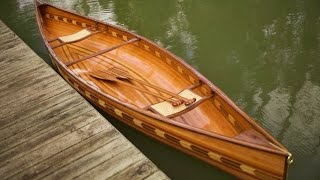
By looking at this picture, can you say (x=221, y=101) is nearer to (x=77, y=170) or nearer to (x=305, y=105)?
(x=305, y=105)

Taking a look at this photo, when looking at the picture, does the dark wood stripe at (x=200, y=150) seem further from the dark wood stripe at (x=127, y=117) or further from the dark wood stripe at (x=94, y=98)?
the dark wood stripe at (x=94, y=98)

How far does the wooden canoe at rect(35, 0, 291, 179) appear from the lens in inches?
171

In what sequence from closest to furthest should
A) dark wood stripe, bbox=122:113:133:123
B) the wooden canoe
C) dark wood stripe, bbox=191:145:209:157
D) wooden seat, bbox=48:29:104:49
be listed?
1. the wooden canoe
2. dark wood stripe, bbox=191:145:209:157
3. dark wood stripe, bbox=122:113:133:123
4. wooden seat, bbox=48:29:104:49

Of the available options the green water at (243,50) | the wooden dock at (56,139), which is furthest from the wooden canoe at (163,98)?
the wooden dock at (56,139)

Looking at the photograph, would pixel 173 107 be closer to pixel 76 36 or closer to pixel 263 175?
pixel 263 175

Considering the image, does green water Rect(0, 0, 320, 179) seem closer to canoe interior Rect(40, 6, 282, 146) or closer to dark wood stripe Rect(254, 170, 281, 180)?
canoe interior Rect(40, 6, 282, 146)

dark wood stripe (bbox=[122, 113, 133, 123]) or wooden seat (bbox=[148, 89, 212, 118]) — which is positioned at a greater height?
wooden seat (bbox=[148, 89, 212, 118])

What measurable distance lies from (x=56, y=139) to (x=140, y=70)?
10.1 ft

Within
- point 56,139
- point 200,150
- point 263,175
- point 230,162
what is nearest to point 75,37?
point 56,139

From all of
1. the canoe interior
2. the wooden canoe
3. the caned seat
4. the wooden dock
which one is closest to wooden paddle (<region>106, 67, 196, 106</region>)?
the wooden canoe

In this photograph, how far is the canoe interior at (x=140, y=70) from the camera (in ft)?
16.7

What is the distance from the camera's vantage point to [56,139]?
4.21 metres

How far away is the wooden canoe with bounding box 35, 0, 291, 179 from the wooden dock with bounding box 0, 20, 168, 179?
3.07ft

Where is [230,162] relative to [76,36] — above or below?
below
